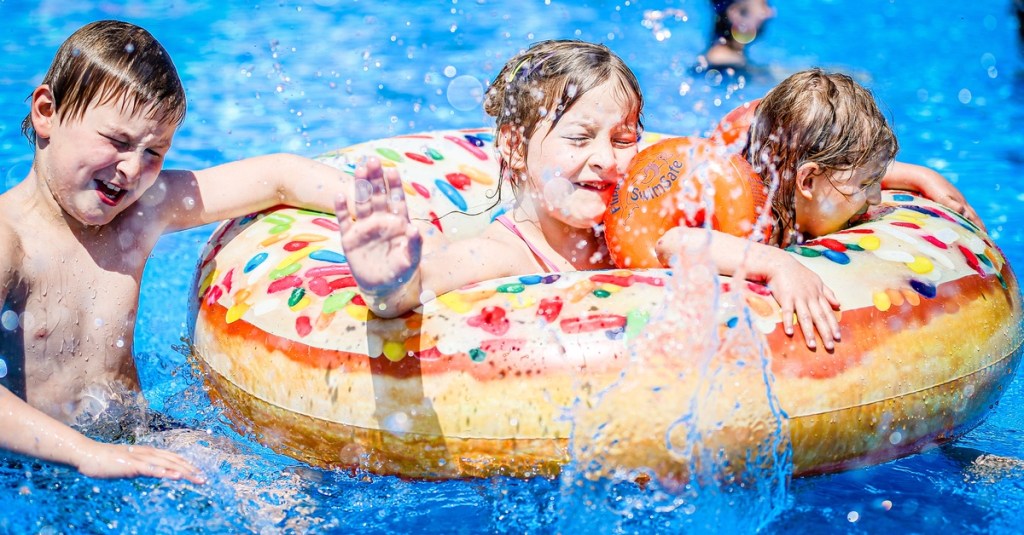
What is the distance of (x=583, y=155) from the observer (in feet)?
9.59

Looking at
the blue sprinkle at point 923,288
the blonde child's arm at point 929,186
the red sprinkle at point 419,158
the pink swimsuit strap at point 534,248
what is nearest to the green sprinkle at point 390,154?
the red sprinkle at point 419,158

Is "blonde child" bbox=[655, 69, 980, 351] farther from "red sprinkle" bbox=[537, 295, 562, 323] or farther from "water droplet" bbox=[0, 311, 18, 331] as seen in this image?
"water droplet" bbox=[0, 311, 18, 331]

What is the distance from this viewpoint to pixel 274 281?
2.79m

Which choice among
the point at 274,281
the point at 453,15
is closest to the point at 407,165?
the point at 274,281

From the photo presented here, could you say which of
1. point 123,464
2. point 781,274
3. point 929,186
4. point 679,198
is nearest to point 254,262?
point 123,464

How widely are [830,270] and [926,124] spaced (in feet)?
15.6

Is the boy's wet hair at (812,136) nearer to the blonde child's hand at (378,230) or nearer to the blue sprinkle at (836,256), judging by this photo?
the blue sprinkle at (836,256)

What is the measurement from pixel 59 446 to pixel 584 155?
1.53 metres

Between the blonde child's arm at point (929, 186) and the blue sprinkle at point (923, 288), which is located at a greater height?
the blonde child's arm at point (929, 186)

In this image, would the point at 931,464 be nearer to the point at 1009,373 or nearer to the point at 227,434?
the point at 1009,373

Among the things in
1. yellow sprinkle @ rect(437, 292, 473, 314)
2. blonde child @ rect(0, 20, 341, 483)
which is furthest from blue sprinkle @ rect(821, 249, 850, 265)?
blonde child @ rect(0, 20, 341, 483)

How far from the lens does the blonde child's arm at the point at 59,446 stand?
237cm

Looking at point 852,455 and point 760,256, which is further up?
point 760,256

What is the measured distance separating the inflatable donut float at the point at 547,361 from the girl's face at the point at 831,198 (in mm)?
196
